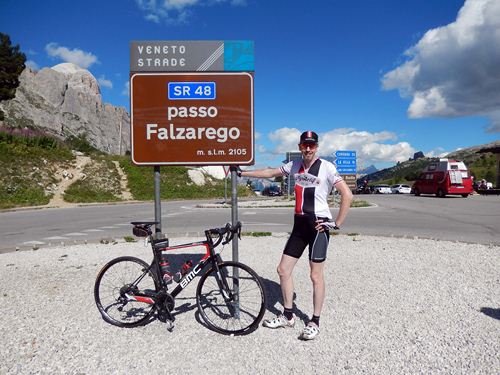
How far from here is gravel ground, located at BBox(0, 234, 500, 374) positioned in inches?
131

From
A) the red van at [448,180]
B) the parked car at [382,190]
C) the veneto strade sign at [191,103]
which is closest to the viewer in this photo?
the veneto strade sign at [191,103]

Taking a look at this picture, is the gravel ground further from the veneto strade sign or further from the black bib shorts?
the veneto strade sign

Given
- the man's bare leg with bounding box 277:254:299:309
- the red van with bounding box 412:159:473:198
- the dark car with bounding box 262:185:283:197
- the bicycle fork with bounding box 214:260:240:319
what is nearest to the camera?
the man's bare leg with bounding box 277:254:299:309

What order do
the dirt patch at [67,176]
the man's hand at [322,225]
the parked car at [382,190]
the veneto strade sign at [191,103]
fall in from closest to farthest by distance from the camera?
1. the man's hand at [322,225]
2. the veneto strade sign at [191,103]
3. the dirt patch at [67,176]
4. the parked car at [382,190]

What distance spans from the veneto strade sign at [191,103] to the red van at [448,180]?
28720mm

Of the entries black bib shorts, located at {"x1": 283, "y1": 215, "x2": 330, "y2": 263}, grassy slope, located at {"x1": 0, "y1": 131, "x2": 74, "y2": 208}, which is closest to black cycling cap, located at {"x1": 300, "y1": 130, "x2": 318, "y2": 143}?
black bib shorts, located at {"x1": 283, "y1": 215, "x2": 330, "y2": 263}

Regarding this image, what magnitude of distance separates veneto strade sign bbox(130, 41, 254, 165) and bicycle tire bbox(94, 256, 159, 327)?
120 cm

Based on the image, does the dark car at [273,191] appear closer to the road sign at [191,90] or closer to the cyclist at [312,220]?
the road sign at [191,90]

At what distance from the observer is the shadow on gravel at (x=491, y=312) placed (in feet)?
14.3

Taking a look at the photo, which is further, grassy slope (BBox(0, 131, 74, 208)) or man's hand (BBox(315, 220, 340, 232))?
grassy slope (BBox(0, 131, 74, 208))

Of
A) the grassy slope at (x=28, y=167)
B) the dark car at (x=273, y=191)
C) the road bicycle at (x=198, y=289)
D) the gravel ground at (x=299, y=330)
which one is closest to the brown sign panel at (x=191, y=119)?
the road bicycle at (x=198, y=289)

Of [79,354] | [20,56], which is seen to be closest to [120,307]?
[79,354]

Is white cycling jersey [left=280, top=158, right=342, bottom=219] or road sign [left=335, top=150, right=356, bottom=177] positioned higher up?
road sign [left=335, top=150, right=356, bottom=177]

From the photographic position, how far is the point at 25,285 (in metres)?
5.87
